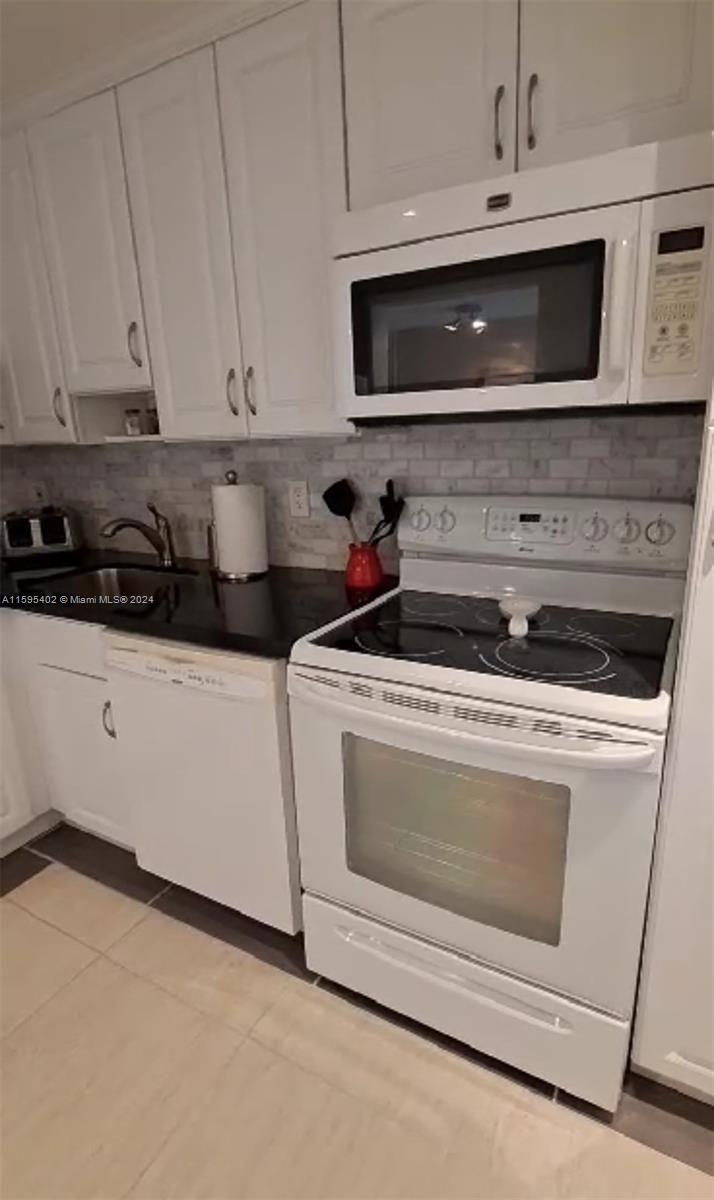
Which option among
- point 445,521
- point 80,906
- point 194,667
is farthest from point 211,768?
point 445,521

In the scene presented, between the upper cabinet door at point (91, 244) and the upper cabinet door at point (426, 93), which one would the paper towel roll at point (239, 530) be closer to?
the upper cabinet door at point (91, 244)

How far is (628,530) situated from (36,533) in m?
2.07

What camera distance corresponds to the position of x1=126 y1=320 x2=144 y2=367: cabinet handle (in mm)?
1841

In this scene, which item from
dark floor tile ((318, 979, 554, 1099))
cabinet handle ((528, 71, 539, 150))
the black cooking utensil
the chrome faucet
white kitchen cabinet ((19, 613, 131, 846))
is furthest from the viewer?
the chrome faucet

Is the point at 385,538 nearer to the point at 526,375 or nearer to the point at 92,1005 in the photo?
the point at 526,375

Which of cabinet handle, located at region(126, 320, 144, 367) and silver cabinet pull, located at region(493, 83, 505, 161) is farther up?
silver cabinet pull, located at region(493, 83, 505, 161)

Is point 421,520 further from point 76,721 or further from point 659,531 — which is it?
point 76,721

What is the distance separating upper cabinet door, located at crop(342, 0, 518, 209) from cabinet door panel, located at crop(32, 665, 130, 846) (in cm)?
151

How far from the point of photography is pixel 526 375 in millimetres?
1246

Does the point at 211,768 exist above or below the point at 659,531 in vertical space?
below

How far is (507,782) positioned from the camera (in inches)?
45.8

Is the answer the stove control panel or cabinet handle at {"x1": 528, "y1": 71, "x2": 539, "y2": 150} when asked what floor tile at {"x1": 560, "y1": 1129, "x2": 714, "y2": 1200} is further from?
cabinet handle at {"x1": 528, "y1": 71, "x2": 539, "y2": 150}

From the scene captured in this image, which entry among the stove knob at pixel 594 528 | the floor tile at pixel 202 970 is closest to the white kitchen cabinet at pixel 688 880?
the stove knob at pixel 594 528

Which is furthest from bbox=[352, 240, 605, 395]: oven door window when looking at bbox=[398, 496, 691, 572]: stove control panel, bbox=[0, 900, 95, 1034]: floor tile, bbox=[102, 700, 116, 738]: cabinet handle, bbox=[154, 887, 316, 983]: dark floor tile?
bbox=[0, 900, 95, 1034]: floor tile
